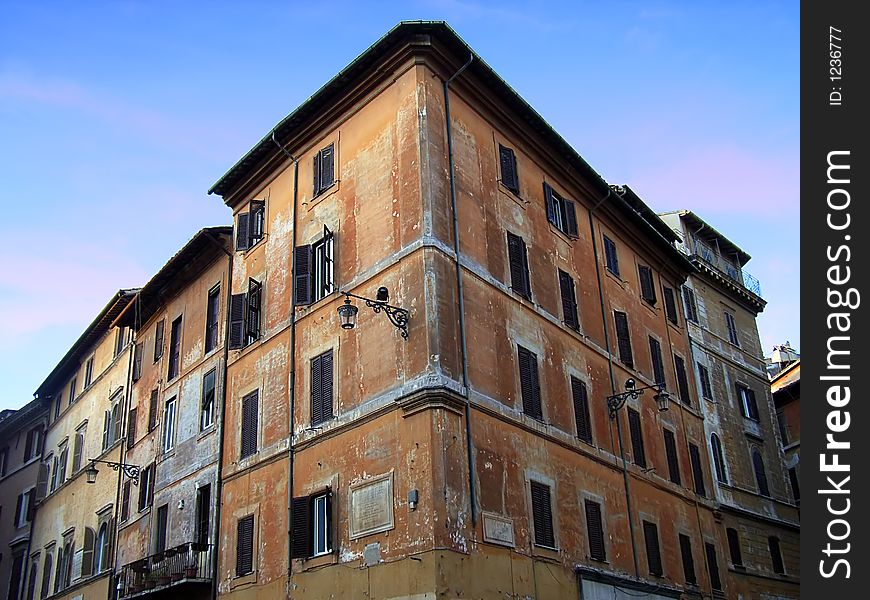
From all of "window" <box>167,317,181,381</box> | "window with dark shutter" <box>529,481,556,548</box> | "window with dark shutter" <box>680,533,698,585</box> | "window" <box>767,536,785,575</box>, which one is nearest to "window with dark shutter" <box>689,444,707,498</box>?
"window with dark shutter" <box>680,533,698,585</box>

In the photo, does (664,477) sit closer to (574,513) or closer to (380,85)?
(574,513)

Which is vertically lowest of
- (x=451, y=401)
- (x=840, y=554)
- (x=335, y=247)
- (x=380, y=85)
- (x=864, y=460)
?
(x=840, y=554)

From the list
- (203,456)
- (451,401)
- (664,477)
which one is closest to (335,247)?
(451,401)

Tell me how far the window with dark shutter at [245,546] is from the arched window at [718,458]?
55.0 ft

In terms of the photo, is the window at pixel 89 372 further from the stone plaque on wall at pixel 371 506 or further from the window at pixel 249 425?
the stone plaque on wall at pixel 371 506

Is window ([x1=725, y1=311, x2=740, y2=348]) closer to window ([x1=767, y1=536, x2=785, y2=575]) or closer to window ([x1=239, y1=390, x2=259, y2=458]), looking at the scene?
window ([x1=767, y1=536, x2=785, y2=575])

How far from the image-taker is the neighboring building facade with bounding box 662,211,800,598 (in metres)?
28.7

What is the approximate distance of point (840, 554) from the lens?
8.72 m

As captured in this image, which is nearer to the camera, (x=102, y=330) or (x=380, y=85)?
(x=380, y=85)

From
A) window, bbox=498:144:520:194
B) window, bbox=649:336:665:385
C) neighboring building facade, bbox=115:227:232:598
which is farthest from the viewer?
window, bbox=649:336:665:385

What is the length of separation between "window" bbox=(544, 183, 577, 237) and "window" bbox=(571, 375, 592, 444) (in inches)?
184

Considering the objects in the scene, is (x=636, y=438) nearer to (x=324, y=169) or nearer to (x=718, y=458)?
(x=718, y=458)

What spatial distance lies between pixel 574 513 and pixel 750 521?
12.8 m

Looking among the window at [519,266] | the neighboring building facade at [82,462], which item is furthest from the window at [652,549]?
the neighboring building facade at [82,462]
